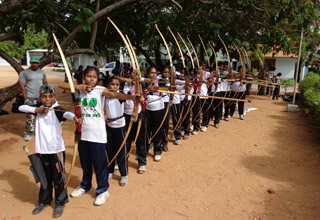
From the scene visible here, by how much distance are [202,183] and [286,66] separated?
74.1 feet

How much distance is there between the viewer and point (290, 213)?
2.87 metres

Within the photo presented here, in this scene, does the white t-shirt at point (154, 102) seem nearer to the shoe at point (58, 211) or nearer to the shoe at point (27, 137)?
the shoe at point (58, 211)

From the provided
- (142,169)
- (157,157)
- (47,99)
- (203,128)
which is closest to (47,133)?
(47,99)

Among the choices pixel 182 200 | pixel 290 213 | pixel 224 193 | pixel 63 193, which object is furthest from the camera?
pixel 224 193

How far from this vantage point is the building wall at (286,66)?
22.5 metres

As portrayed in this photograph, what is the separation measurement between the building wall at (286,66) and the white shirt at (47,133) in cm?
2367

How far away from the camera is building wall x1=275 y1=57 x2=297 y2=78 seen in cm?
2248

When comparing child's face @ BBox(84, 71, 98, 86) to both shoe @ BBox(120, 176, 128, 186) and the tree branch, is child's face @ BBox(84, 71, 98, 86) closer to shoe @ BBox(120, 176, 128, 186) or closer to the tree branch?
shoe @ BBox(120, 176, 128, 186)

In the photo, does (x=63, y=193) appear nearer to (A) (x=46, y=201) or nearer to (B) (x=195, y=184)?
(A) (x=46, y=201)

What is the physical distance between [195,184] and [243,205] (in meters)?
0.70

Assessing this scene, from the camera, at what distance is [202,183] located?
11.5 ft

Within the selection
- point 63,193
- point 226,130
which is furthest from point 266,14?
point 63,193

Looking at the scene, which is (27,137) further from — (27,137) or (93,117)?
(93,117)

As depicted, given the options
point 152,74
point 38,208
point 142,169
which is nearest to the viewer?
point 38,208
